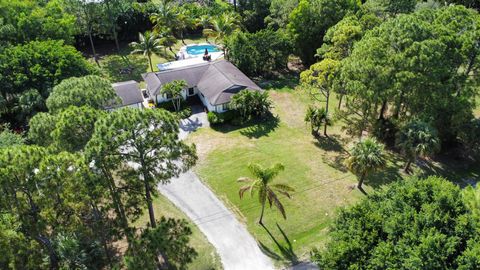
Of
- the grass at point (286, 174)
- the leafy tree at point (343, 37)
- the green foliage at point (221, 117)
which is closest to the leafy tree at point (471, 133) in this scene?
the grass at point (286, 174)

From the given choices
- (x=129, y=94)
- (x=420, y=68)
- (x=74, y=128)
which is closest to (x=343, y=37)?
(x=420, y=68)

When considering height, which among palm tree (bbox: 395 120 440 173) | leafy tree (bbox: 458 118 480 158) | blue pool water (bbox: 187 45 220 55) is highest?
blue pool water (bbox: 187 45 220 55)

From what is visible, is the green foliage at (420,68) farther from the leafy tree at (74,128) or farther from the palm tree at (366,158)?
the leafy tree at (74,128)

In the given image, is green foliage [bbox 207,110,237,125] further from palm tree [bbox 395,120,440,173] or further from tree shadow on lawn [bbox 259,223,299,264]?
palm tree [bbox 395,120,440,173]

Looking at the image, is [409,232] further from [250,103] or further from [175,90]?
[175,90]

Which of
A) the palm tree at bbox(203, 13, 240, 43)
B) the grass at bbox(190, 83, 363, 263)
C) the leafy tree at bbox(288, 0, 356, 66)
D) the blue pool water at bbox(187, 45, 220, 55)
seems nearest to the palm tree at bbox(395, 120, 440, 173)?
the grass at bbox(190, 83, 363, 263)

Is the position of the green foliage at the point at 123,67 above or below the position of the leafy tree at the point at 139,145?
below

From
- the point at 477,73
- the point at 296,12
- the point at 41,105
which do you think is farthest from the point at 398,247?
the point at 296,12

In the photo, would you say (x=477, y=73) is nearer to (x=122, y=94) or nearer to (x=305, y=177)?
(x=305, y=177)
